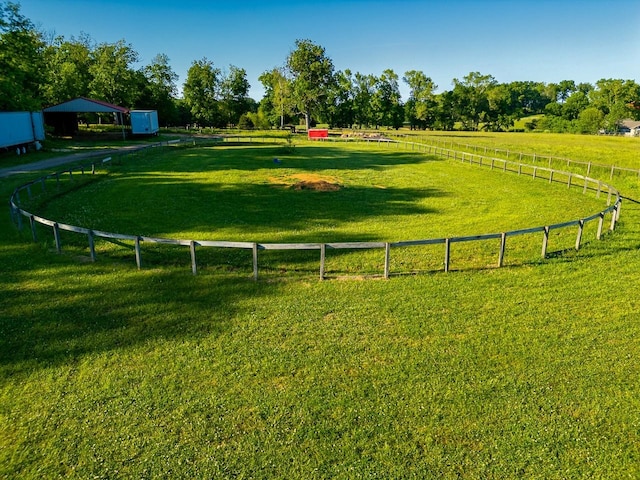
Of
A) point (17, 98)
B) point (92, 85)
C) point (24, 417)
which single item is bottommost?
point (24, 417)

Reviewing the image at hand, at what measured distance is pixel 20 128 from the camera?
40.9 meters

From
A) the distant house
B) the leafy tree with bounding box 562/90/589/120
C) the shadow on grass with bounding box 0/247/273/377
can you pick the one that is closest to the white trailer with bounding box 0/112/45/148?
the shadow on grass with bounding box 0/247/273/377

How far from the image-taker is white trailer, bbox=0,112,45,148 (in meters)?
38.0

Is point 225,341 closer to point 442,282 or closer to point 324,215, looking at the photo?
point 442,282

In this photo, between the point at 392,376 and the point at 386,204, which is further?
the point at 386,204

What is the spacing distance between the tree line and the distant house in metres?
2.45

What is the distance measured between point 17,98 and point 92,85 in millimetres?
34922

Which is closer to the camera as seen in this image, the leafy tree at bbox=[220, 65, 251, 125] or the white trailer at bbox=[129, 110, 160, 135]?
the white trailer at bbox=[129, 110, 160, 135]

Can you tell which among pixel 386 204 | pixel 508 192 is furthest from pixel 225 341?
pixel 508 192

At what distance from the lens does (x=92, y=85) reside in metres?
73.6

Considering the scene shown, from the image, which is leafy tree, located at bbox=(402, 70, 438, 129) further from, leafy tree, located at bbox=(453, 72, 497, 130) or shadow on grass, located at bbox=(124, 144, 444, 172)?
shadow on grass, located at bbox=(124, 144, 444, 172)

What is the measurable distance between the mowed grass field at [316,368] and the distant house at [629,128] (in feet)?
397

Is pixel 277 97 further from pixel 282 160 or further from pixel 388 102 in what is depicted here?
pixel 282 160

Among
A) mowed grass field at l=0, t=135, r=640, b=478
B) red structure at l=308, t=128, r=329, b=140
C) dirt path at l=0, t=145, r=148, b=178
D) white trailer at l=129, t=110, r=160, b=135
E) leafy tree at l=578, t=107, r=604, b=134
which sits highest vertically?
leafy tree at l=578, t=107, r=604, b=134
